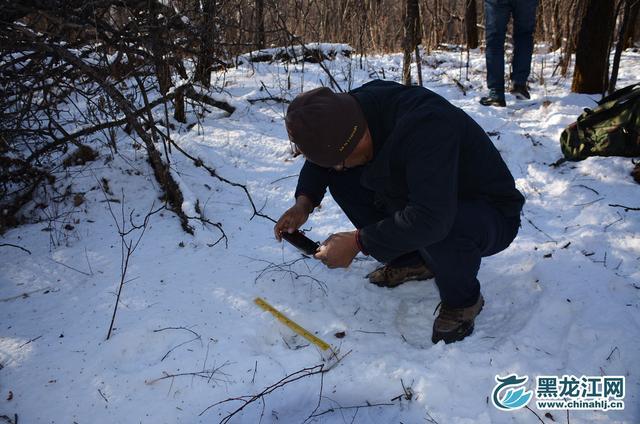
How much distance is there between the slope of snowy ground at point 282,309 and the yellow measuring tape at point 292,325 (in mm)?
38

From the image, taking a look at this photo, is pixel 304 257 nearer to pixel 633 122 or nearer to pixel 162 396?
pixel 162 396

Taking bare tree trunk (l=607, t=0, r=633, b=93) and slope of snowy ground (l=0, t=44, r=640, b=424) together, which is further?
bare tree trunk (l=607, t=0, r=633, b=93)

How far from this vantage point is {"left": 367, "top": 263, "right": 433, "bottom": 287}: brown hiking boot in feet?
6.93

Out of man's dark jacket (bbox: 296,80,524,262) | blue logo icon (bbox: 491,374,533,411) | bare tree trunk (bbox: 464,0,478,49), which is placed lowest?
blue logo icon (bbox: 491,374,533,411)

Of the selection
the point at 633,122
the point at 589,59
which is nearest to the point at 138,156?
the point at 633,122

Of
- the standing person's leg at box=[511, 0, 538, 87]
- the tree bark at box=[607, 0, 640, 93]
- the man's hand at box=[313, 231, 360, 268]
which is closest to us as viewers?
the man's hand at box=[313, 231, 360, 268]

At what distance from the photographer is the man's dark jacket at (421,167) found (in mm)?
1359

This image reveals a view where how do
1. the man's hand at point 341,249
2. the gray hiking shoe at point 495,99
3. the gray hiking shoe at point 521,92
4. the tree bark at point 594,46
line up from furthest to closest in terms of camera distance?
the gray hiking shoe at point 521,92, the gray hiking shoe at point 495,99, the tree bark at point 594,46, the man's hand at point 341,249

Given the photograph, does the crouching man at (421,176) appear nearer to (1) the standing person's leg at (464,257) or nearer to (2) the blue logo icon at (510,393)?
(1) the standing person's leg at (464,257)

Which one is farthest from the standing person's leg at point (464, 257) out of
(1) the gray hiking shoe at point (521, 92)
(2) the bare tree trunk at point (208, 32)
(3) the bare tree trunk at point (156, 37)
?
(1) the gray hiking shoe at point (521, 92)

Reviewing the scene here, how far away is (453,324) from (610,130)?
6.43 feet

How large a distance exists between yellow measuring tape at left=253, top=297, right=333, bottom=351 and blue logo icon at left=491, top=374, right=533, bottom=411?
637 millimetres

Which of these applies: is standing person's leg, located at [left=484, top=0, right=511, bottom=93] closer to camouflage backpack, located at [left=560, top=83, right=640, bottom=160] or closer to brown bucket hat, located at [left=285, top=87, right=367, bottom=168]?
camouflage backpack, located at [left=560, top=83, right=640, bottom=160]

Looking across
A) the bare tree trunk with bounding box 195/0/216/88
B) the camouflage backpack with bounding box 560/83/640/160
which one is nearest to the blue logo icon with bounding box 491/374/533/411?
the camouflage backpack with bounding box 560/83/640/160
